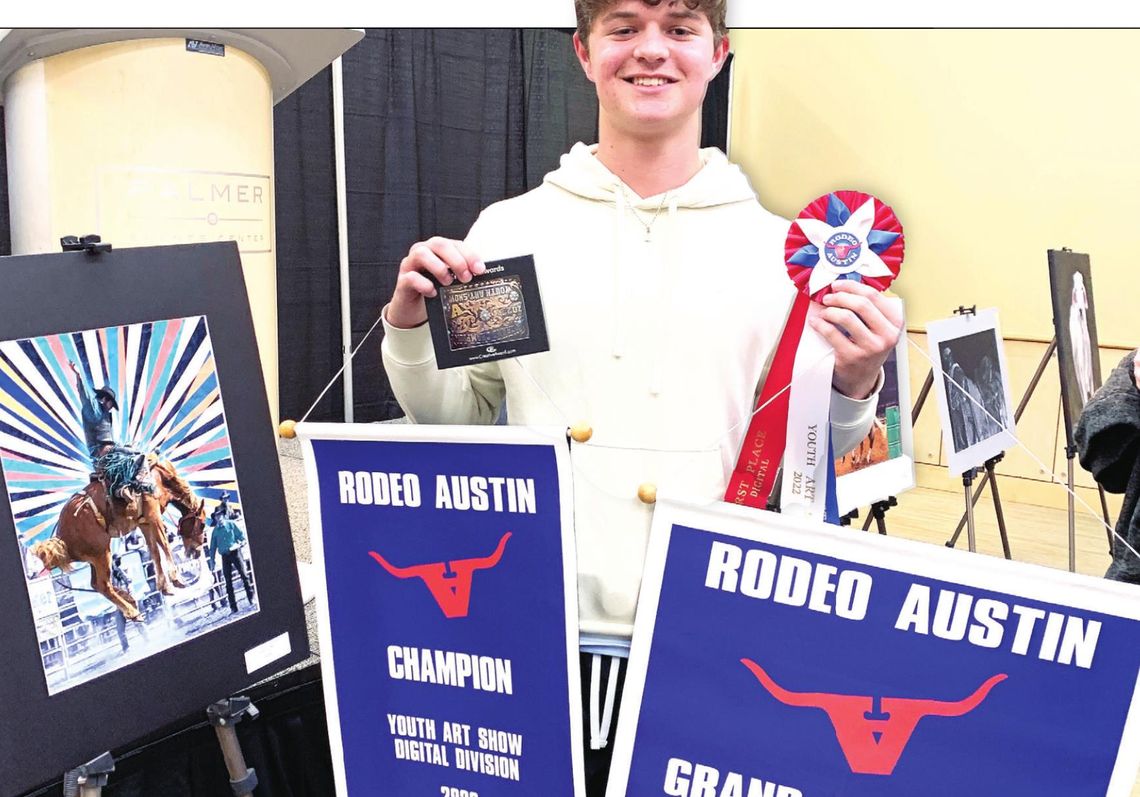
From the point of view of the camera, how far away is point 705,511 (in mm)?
864


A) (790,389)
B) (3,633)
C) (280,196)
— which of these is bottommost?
(3,633)

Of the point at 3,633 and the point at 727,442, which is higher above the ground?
the point at 727,442

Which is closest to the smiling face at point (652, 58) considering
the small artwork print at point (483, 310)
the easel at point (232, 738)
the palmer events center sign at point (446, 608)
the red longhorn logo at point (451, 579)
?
the small artwork print at point (483, 310)

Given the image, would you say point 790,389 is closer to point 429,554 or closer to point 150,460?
point 429,554

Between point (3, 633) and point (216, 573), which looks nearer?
point (3, 633)

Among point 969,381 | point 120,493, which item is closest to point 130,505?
point 120,493

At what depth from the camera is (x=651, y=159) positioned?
95 cm

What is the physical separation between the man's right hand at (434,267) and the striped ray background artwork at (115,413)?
0.31 meters

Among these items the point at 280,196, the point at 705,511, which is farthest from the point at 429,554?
the point at 280,196

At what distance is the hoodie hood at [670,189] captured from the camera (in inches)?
37.5

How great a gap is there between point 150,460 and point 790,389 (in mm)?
689

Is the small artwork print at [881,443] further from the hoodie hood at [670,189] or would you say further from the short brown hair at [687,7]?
the short brown hair at [687,7]

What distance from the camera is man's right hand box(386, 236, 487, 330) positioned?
0.86 m

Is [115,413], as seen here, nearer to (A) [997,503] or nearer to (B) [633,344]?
(B) [633,344]
